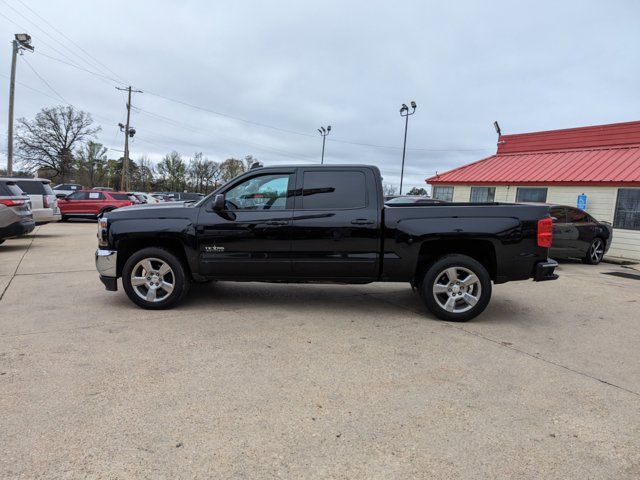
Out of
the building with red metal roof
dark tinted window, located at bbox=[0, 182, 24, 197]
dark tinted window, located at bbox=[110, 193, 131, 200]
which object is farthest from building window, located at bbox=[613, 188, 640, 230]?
dark tinted window, located at bbox=[110, 193, 131, 200]

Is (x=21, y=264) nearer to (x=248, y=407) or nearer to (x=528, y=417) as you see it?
(x=248, y=407)

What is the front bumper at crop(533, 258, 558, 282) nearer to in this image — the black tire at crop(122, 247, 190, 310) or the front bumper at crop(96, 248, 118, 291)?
the black tire at crop(122, 247, 190, 310)

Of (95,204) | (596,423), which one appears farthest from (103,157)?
(596,423)

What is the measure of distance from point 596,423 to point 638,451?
0.34 meters

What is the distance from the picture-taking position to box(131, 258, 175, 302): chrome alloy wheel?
554cm

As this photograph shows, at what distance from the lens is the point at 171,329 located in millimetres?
4844

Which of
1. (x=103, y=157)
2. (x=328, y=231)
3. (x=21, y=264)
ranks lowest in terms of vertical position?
(x=21, y=264)

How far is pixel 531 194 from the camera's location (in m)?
17.0

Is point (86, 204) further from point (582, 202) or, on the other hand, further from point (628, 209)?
point (628, 209)

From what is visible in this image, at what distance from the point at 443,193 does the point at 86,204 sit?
1663 cm

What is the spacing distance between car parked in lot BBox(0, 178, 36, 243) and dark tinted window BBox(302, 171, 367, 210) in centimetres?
817

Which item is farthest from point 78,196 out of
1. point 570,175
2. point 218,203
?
point 570,175

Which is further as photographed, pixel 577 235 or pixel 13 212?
pixel 577 235

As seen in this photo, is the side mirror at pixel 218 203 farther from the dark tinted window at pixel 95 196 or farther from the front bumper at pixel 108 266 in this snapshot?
the dark tinted window at pixel 95 196
